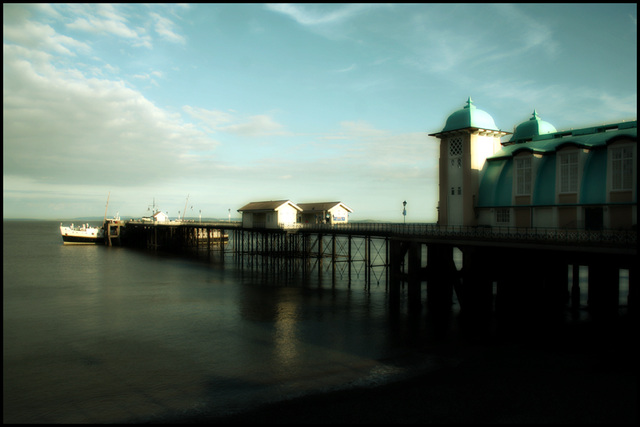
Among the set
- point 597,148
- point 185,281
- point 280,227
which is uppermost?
point 597,148

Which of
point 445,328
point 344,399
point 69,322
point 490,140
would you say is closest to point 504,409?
point 344,399

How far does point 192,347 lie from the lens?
20188 millimetres

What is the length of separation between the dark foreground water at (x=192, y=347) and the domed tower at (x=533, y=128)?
17.0 metres

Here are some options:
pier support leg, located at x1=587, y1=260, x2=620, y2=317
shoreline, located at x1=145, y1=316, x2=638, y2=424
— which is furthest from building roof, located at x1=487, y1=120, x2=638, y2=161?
shoreline, located at x1=145, y1=316, x2=638, y2=424

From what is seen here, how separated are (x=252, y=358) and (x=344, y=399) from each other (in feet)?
18.9

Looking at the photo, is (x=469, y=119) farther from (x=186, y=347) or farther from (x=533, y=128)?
(x=186, y=347)

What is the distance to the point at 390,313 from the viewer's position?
2662 cm

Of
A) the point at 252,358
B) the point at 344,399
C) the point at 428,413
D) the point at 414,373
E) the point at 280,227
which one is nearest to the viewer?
the point at 428,413

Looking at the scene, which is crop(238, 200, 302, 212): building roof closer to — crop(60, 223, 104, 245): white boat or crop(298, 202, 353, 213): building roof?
crop(298, 202, 353, 213): building roof

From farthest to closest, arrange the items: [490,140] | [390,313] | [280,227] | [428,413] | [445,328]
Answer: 1. [280,227]
2. [490,140]
3. [390,313]
4. [445,328]
5. [428,413]

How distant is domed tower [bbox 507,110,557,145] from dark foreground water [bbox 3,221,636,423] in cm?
1704

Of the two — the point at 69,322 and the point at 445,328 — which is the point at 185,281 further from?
the point at 445,328

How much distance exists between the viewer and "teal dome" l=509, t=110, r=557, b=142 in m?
33.2

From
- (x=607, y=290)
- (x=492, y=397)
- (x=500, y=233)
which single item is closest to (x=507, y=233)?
(x=500, y=233)
